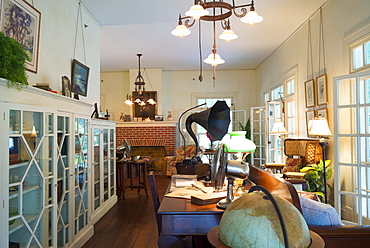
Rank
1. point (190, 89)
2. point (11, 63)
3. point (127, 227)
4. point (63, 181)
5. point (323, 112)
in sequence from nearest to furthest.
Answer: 1. point (11, 63)
2. point (63, 181)
3. point (127, 227)
4. point (323, 112)
5. point (190, 89)

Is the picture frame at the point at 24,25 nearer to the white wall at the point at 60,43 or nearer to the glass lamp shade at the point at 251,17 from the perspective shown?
the white wall at the point at 60,43

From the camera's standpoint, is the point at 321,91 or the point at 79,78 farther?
the point at 321,91

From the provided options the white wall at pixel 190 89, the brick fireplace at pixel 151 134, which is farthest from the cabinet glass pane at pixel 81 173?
the white wall at pixel 190 89

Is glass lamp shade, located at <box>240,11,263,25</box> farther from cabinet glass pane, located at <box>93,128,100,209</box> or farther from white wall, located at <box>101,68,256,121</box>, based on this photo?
white wall, located at <box>101,68,256,121</box>

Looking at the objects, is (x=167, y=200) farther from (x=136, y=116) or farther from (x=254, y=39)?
(x=136, y=116)

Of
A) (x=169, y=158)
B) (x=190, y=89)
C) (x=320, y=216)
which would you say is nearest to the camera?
(x=320, y=216)

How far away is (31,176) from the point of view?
8.17 ft

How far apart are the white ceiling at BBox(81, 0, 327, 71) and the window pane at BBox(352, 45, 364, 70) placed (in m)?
1.12

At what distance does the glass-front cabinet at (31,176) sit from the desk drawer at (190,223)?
1.12 m

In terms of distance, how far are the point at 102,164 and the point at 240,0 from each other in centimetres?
329

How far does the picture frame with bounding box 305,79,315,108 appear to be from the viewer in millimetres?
5695

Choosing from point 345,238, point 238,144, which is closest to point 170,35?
point 238,144

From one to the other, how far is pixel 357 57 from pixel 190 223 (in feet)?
12.0

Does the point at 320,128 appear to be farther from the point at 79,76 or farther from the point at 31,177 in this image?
the point at 31,177
